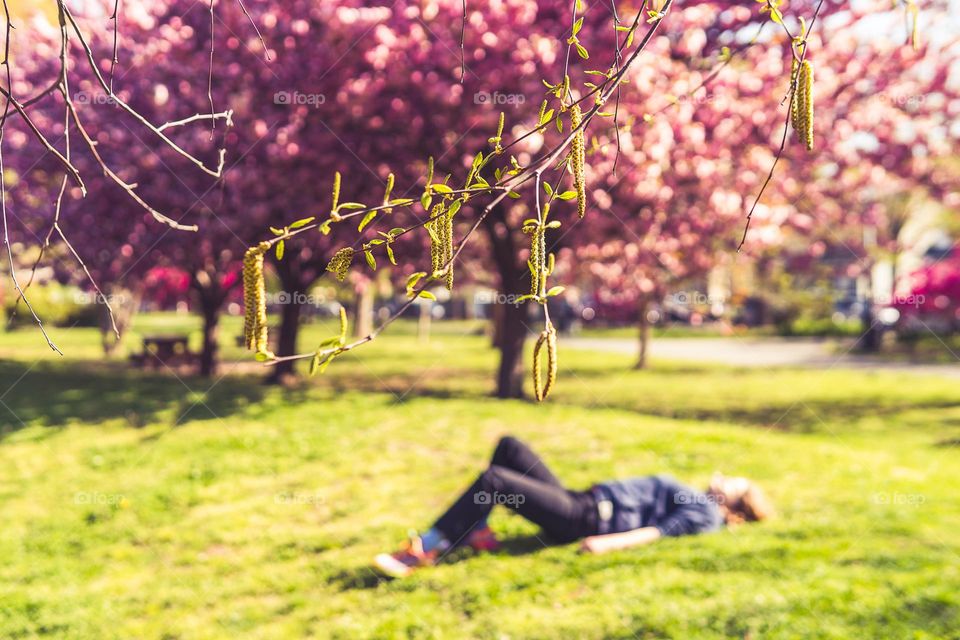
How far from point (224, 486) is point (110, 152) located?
16.6 feet

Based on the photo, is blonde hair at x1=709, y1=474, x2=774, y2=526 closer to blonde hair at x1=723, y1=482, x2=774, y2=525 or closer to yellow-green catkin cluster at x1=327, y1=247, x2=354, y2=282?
blonde hair at x1=723, y1=482, x2=774, y2=525

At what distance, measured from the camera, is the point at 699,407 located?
44.0 feet

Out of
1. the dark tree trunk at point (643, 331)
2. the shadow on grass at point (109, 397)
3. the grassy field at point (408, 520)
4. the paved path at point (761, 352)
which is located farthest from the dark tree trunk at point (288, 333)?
the paved path at point (761, 352)

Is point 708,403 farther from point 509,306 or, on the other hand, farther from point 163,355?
point 163,355

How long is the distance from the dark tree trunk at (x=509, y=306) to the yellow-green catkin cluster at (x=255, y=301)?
934cm

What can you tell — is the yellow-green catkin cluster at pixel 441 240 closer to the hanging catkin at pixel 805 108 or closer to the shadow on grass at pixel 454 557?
the hanging catkin at pixel 805 108

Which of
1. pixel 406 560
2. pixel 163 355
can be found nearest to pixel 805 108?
pixel 406 560

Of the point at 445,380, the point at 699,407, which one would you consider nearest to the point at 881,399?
the point at 699,407

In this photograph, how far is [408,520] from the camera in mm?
6332

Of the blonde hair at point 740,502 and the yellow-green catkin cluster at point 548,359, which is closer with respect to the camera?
the yellow-green catkin cluster at point 548,359

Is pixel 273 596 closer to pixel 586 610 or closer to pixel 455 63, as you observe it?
pixel 586 610

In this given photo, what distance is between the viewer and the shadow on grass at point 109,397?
1010 centimetres

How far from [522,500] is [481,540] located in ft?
1.69

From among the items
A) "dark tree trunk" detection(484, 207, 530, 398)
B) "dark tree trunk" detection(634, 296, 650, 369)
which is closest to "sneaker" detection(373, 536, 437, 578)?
"dark tree trunk" detection(484, 207, 530, 398)
